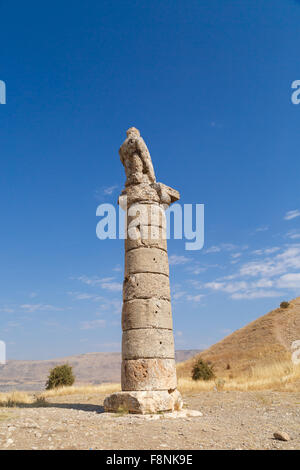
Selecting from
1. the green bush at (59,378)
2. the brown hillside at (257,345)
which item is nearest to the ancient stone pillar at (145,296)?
the green bush at (59,378)

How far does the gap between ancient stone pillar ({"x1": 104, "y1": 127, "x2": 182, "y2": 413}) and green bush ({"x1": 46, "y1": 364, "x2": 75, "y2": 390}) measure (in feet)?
39.4

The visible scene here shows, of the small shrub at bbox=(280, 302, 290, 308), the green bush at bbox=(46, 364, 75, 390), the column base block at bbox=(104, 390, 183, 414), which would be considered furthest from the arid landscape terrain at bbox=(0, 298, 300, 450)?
the small shrub at bbox=(280, 302, 290, 308)

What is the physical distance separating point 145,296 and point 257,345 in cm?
2481

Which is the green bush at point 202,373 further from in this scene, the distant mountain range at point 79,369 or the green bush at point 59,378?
the distant mountain range at point 79,369

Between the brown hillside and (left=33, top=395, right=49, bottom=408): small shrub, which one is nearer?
(left=33, top=395, right=49, bottom=408): small shrub

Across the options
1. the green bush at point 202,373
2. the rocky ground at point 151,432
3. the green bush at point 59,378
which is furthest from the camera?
the green bush at point 202,373

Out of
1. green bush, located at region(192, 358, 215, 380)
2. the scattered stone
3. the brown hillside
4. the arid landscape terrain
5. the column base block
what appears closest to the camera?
the arid landscape terrain

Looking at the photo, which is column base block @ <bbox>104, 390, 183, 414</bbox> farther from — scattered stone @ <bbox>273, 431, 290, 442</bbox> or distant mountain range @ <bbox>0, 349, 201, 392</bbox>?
distant mountain range @ <bbox>0, 349, 201, 392</bbox>

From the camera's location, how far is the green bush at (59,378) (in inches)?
760

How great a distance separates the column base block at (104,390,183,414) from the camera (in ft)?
25.7

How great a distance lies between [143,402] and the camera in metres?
7.84

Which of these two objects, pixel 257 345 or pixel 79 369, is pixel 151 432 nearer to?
pixel 257 345

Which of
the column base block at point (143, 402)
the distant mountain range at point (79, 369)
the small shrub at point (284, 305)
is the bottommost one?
the distant mountain range at point (79, 369)

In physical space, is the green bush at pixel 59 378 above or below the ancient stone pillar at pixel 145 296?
below
